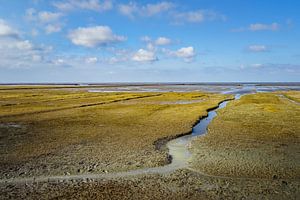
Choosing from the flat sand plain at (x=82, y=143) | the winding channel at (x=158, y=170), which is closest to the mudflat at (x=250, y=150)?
the winding channel at (x=158, y=170)

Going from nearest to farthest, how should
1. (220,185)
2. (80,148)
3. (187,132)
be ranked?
(220,185) < (80,148) < (187,132)

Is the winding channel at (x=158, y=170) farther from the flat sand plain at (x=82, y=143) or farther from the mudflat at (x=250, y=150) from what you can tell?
the mudflat at (x=250, y=150)

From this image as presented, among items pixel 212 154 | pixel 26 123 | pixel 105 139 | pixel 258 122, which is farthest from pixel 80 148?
pixel 258 122

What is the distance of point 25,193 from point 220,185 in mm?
7765

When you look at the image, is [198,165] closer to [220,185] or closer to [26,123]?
[220,185]

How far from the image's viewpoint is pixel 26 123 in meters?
27.0

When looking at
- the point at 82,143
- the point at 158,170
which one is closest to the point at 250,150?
the point at 158,170

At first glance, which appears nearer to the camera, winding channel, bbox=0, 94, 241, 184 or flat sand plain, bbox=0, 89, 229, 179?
winding channel, bbox=0, 94, 241, 184

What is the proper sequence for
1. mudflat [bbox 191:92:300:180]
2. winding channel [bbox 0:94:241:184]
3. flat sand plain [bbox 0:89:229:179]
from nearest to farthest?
winding channel [bbox 0:94:241:184]
mudflat [bbox 191:92:300:180]
flat sand plain [bbox 0:89:229:179]

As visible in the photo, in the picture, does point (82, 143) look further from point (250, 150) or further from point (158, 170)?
point (250, 150)

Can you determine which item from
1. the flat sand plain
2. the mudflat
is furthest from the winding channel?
the mudflat

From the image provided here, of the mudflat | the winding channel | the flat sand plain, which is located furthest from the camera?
the flat sand plain

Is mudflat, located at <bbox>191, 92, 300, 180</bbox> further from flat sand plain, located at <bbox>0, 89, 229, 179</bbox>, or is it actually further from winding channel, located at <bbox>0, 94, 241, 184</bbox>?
flat sand plain, located at <bbox>0, 89, 229, 179</bbox>

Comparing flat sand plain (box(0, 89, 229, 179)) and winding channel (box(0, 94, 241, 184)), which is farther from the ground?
flat sand plain (box(0, 89, 229, 179))
